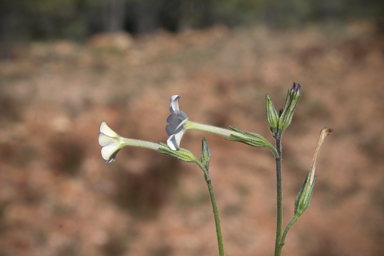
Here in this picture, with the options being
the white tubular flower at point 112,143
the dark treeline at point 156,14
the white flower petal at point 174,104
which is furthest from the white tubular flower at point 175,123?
the dark treeline at point 156,14

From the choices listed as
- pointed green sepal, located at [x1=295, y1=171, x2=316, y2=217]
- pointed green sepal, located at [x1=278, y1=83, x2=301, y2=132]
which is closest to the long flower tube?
pointed green sepal, located at [x1=278, y1=83, x2=301, y2=132]

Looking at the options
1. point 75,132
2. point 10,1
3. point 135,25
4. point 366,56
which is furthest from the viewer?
point 135,25

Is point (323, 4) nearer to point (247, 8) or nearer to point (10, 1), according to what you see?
point (247, 8)

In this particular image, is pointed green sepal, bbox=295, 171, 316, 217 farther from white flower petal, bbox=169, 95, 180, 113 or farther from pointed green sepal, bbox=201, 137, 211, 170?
white flower petal, bbox=169, 95, 180, 113

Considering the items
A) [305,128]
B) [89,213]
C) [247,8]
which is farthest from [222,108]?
[247,8]

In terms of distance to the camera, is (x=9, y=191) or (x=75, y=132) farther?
(x=75, y=132)
